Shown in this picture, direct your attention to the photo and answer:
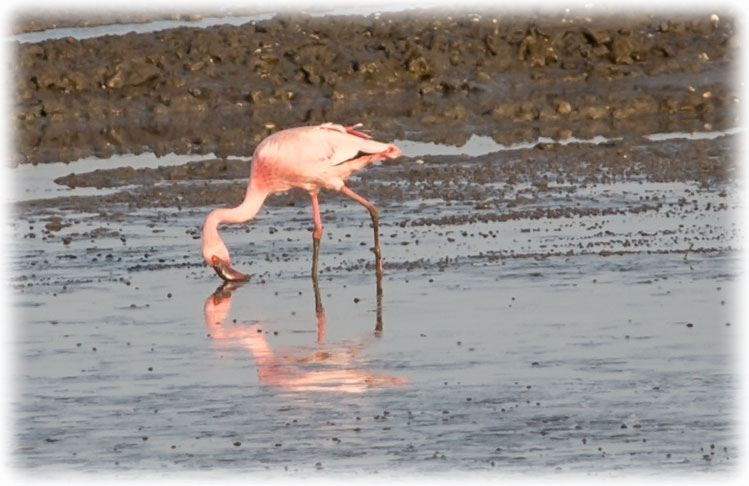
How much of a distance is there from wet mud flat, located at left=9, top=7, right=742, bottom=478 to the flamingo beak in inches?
6.4

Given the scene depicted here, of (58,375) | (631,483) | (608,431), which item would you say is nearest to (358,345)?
(58,375)

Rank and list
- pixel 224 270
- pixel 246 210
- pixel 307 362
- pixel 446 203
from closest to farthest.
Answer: pixel 307 362
pixel 224 270
pixel 246 210
pixel 446 203

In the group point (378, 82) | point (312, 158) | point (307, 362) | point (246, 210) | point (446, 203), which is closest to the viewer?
point (307, 362)

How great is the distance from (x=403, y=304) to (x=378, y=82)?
13.6 metres

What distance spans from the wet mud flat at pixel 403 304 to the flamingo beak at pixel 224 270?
0.16 meters

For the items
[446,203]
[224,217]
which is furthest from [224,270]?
[446,203]

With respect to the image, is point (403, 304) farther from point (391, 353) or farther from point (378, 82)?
point (378, 82)

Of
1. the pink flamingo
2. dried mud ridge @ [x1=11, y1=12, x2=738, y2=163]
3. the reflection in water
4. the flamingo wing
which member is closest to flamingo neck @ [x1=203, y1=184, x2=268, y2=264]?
the pink flamingo

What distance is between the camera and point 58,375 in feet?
38.3

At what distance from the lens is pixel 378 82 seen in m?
27.0

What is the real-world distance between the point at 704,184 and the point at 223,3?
58.5ft

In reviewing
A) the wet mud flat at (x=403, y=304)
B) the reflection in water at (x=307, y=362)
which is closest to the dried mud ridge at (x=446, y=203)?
the wet mud flat at (x=403, y=304)

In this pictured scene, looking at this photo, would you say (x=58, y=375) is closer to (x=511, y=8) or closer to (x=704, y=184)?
(x=704, y=184)

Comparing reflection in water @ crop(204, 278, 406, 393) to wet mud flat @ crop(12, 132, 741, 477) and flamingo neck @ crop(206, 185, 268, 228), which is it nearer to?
wet mud flat @ crop(12, 132, 741, 477)
